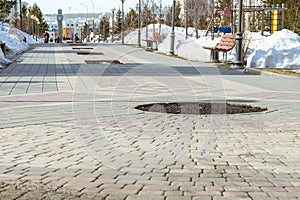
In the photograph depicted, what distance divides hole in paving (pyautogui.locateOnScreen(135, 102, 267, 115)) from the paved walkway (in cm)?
36

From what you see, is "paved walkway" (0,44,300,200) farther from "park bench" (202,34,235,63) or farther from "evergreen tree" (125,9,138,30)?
"evergreen tree" (125,9,138,30)

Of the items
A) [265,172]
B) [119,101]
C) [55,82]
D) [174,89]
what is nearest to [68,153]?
[265,172]

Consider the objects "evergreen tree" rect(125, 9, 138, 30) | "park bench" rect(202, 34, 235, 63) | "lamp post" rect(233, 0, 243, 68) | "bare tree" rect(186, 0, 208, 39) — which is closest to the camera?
"lamp post" rect(233, 0, 243, 68)

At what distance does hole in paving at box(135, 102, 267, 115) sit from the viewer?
28.7ft

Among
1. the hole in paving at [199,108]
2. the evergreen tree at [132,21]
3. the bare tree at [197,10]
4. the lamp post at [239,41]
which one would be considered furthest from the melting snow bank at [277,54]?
the evergreen tree at [132,21]

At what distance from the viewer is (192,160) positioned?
5.47m

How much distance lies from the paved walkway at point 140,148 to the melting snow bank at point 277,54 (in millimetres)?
8775

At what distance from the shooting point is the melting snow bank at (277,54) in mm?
19656

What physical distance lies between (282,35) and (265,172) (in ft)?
55.5

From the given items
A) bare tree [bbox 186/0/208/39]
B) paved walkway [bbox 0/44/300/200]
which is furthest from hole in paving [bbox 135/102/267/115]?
bare tree [bbox 186/0/208/39]

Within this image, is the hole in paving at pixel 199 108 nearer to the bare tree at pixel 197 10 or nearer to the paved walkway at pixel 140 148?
the paved walkway at pixel 140 148

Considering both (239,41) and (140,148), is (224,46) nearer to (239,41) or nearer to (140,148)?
(239,41)

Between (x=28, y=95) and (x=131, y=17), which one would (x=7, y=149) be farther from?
(x=131, y=17)

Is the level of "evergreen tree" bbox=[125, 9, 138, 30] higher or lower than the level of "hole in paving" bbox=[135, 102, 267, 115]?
higher
